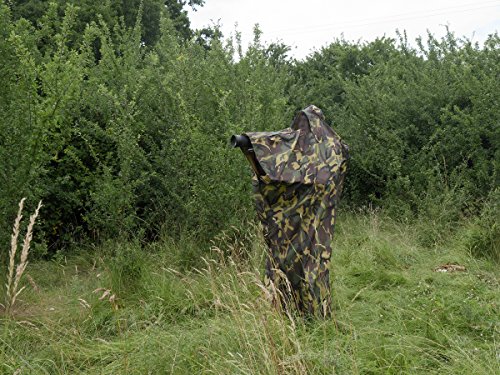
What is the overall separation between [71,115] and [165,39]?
191 cm

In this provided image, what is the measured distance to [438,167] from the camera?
7.94 metres

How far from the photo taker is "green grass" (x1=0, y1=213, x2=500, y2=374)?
3.01m

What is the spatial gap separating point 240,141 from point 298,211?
62 centimetres

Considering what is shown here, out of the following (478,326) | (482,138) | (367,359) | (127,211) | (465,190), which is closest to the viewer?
(367,359)

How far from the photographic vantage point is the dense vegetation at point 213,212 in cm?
338

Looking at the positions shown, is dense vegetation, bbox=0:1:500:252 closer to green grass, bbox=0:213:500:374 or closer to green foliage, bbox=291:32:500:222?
green foliage, bbox=291:32:500:222

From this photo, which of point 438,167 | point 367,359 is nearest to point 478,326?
point 367,359

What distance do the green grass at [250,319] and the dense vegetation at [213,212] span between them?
20 millimetres

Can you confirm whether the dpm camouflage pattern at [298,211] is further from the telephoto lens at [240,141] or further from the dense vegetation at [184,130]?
the dense vegetation at [184,130]

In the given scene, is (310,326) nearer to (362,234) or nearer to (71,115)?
(362,234)

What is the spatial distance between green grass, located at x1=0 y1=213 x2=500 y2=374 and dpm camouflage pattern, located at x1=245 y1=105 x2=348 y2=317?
21cm

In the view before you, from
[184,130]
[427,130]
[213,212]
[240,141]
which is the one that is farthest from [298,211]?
[427,130]

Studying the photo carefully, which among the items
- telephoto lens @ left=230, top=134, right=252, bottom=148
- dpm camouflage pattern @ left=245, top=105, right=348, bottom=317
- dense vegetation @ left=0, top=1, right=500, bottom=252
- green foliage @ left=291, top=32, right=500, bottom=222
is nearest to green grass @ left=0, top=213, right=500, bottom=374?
dpm camouflage pattern @ left=245, top=105, right=348, bottom=317

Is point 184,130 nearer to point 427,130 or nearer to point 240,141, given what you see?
point 240,141
